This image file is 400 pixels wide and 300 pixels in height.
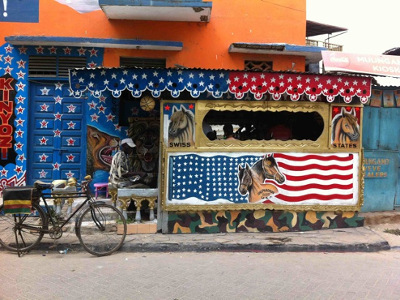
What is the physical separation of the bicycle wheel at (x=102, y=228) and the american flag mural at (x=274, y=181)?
1.02m

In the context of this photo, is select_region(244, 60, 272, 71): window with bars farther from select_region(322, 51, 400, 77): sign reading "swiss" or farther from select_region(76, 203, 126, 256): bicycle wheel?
select_region(76, 203, 126, 256): bicycle wheel

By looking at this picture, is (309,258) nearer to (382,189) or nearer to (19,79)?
(382,189)

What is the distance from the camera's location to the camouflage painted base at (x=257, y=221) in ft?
20.8

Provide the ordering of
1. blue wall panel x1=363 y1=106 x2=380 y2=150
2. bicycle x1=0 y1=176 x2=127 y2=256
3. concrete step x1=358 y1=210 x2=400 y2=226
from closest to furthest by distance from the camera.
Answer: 1. bicycle x1=0 y1=176 x2=127 y2=256
2. concrete step x1=358 y1=210 x2=400 y2=226
3. blue wall panel x1=363 y1=106 x2=380 y2=150

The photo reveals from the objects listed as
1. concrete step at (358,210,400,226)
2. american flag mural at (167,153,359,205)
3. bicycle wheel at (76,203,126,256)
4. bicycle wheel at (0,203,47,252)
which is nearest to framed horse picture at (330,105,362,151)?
american flag mural at (167,153,359,205)

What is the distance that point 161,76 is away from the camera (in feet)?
19.5

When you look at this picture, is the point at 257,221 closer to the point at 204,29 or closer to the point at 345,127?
the point at 345,127

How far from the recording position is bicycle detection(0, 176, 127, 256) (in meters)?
5.48

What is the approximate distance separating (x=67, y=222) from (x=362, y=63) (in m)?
6.26

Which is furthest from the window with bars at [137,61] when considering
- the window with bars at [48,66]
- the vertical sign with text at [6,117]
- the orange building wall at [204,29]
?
the vertical sign with text at [6,117]

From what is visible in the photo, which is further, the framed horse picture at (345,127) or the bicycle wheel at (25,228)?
the framed horse picture at (345,127)

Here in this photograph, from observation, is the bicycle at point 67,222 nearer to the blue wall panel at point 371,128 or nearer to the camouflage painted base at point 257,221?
the camouflage painted base at point 257,221

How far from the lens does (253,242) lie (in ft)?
19.3

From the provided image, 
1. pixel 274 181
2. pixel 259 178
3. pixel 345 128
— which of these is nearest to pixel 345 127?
pixel 345 128
